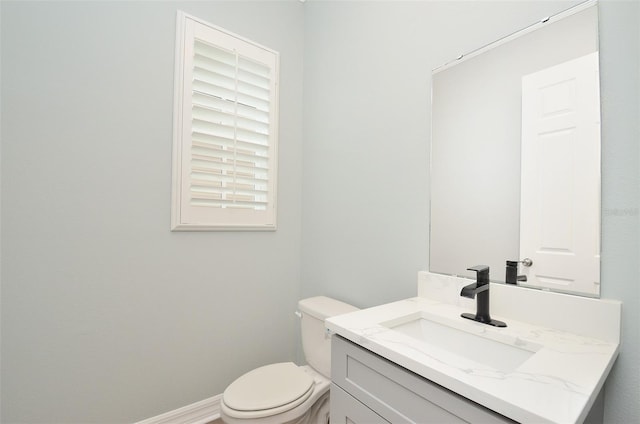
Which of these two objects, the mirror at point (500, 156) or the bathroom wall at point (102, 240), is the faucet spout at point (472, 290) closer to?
the mirror at point (500, 156)

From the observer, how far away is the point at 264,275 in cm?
191

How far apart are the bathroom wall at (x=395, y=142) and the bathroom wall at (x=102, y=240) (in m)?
0.58

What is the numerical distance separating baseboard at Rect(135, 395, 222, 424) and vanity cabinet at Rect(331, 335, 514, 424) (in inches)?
42.9

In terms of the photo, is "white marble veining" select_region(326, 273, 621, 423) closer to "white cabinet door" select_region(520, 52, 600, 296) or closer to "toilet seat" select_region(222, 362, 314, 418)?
"white cabinet door" select_region(520, 52, 600, 296)

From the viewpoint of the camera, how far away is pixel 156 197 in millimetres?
1531

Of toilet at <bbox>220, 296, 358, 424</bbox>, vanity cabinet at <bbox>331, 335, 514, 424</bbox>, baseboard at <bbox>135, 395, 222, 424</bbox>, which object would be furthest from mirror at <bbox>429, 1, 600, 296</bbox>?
baseboard at <bbox>135, 395, 222, 424</bbox>

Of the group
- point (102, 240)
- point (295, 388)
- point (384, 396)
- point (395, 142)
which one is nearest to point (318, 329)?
point (295, 388)

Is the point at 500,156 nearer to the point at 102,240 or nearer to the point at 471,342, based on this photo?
the point at 471,342

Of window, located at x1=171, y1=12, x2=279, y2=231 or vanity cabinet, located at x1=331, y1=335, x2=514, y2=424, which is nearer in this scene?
vanity cabinet, located at x1=331, y1=335, x2=514, y2=424

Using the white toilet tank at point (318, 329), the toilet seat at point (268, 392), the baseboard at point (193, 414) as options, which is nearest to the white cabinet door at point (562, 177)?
the white toilet tank at point (318, 329)

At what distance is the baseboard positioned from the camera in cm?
155

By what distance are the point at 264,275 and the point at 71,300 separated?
0.97 metres

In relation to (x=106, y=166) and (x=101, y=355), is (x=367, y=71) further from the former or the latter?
(x=101, y=355)

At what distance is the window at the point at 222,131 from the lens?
1588 millimetres
